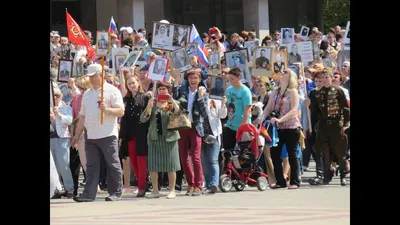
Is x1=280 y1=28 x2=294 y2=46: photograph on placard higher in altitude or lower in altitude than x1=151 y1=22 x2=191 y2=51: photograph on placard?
higher

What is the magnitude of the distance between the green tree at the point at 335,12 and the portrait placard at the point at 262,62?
2964 centimetres

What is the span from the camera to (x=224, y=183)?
1731 centimetres

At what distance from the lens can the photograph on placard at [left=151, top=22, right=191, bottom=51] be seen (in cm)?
1992

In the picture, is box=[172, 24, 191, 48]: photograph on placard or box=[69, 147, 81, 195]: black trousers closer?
box=[69, 147, 81, 195]: black trousers

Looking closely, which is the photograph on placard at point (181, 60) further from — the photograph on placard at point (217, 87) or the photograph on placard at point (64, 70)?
the photograph on placard at point (64, 70)

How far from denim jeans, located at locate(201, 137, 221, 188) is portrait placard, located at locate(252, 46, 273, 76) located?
116 inches

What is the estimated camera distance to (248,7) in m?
43.4

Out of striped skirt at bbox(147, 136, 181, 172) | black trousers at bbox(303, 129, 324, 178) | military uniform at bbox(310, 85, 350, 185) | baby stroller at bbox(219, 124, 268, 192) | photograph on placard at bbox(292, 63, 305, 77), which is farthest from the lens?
photograph on placard at bbox(292, 63, 305, 77)

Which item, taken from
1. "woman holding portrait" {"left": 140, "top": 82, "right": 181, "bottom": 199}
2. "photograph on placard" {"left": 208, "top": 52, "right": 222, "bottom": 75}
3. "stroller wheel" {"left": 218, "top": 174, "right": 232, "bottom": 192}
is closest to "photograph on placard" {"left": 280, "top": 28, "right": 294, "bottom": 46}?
"photograph on placard" {"left": 208, "top": 52, "right": 222, "bottom": 75}

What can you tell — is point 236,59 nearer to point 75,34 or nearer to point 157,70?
point 75,34

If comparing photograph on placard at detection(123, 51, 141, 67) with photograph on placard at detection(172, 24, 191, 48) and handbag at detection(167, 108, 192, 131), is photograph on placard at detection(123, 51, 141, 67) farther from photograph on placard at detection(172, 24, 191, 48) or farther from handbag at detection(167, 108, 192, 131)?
handbag at detection(167, 108, 192, 131)

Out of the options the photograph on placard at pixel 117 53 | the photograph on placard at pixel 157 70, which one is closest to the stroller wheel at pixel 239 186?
the photograph on placard at pixel 157 70
